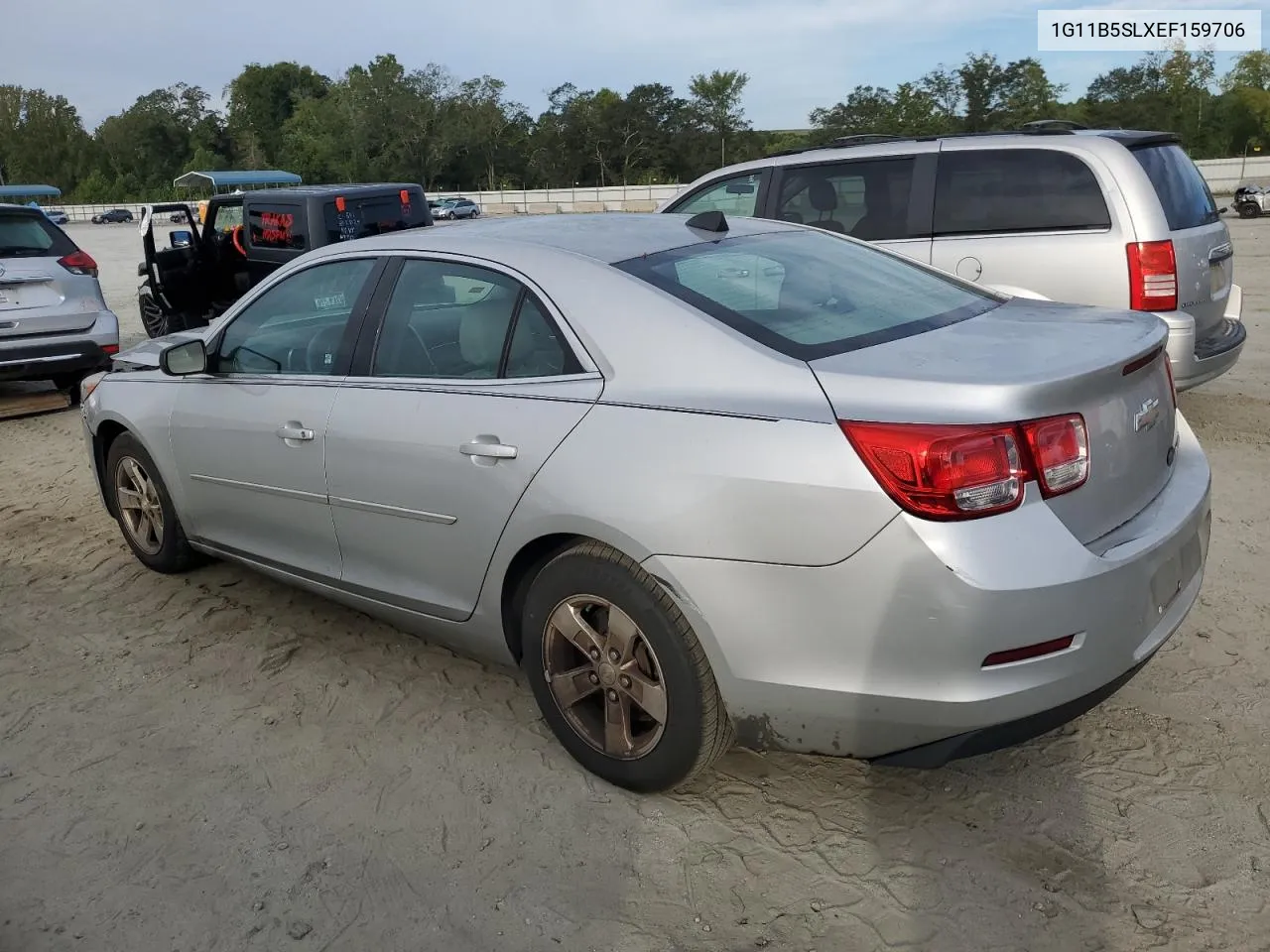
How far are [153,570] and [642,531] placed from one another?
328 centimetres

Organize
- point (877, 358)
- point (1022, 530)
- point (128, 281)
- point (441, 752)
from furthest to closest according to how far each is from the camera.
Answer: point (128, 281) < point (441, 752) < point (877, 358) < point (1022, 530)

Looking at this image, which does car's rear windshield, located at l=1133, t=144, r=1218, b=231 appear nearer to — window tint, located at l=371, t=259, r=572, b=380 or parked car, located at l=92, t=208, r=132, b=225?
window tint, located at l=371, t=259, r=572, b=380

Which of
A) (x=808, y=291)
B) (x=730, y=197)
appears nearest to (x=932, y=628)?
(x=808, y=291)

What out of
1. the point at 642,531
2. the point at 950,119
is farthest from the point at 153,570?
the point at 950,119

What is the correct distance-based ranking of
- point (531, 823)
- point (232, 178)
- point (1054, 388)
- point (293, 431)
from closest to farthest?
point (1054, 388), point (531, 823), point (293, 431), point (232, 178)

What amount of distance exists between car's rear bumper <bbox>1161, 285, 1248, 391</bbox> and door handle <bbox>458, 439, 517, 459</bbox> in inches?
160

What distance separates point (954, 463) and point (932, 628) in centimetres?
37

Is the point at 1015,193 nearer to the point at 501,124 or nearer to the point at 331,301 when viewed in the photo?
the point at 331,301

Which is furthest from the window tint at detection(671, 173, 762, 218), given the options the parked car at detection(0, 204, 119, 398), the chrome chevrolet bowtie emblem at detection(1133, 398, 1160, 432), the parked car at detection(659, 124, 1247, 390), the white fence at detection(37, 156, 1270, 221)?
the white fence at detection(37, 156, 1270, 221)

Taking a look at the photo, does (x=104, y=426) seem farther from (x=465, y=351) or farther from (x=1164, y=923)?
(x=1164, y=923)

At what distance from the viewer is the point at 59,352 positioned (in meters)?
8.81

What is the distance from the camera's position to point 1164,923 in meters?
2.38

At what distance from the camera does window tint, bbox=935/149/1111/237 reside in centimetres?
597

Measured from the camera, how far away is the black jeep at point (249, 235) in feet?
35.2
